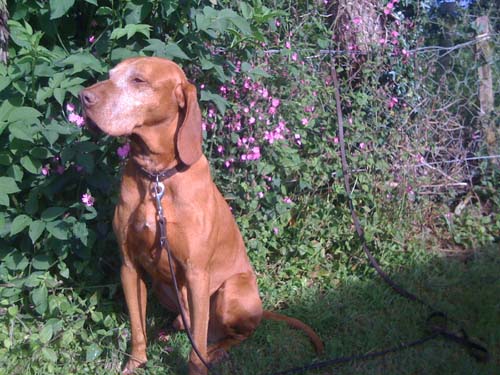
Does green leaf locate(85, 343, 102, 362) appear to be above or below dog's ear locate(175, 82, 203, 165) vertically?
below

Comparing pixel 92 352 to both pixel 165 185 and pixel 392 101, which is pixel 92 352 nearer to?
pixel 165 185

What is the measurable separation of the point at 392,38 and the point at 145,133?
2.57m

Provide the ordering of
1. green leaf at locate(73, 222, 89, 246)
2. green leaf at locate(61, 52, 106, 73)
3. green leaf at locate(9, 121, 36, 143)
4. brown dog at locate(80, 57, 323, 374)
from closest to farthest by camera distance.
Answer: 1. brown dog at locate(80, 57, 323, 374)
2. green leaf at locate(9, 121, 36, 143)
3. green leaf at locate(61, 52, 106, 73)
4. green leaf at locate(73, 222, 89, 246)

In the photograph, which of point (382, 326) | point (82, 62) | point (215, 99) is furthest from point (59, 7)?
point (382, 326)

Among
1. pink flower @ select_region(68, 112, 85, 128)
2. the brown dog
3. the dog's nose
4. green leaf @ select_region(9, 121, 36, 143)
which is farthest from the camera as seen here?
pink flower @ select_region(68, 112, 85, 128)

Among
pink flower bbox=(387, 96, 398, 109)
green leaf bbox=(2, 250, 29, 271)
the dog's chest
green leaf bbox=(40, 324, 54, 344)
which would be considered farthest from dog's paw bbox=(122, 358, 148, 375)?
pink flower bbox=(387, 96, 398, 109)

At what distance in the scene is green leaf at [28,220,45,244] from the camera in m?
3.44

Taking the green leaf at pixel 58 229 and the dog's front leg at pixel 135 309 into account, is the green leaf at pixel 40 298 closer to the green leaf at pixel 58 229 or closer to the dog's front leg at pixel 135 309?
the green leaf at pixel 58 229

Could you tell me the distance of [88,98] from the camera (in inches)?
110

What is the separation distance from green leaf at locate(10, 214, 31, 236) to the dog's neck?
0.84m

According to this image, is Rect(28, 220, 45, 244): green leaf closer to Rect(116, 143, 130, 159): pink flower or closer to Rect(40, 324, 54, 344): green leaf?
Rect(40, 324, 54, 344): green leaf

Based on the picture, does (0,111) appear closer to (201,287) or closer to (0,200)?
(0,200)

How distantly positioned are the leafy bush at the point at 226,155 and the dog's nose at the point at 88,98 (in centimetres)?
51

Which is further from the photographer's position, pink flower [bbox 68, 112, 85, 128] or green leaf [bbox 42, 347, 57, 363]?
pink flower [bbox 68, 112, 85, 128]
